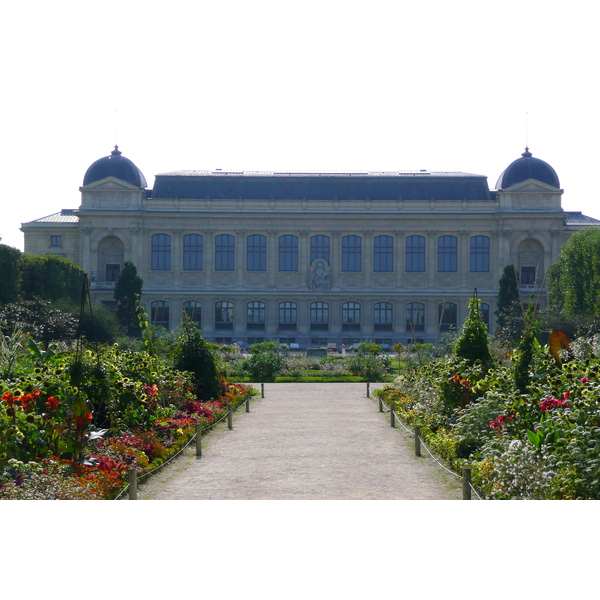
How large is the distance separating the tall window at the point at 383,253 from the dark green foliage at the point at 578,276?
17.8 metres

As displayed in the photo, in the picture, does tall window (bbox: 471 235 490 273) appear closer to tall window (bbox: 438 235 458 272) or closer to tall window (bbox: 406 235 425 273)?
tall window (bbox: 438 235 458 272)

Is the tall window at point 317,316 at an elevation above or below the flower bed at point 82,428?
above

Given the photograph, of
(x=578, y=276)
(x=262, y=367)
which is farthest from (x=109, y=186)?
(x=578, y=276)

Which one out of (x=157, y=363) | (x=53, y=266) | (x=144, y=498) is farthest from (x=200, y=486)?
(x=53, y=266)

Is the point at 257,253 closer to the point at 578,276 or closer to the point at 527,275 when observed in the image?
the point at 527,275

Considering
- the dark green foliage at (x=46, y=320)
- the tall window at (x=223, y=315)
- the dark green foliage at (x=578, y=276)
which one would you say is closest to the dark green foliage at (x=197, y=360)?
the dark green foliage at (x=46, y=320)

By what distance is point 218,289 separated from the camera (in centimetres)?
6431

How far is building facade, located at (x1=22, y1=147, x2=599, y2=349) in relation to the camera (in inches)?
2507

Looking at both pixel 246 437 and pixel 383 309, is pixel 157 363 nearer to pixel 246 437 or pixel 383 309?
pixel 246 437

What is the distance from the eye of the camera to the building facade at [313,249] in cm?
6369

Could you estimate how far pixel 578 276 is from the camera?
45.3 meters

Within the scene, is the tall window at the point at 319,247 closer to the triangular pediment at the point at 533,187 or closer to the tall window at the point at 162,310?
the tall window at the point at 162,310

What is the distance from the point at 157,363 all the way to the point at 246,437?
3540mm

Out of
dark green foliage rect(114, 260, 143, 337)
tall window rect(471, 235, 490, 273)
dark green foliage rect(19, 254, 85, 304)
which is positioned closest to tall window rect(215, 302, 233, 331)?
dark green foliage rect(114, 260, 143, 337)
